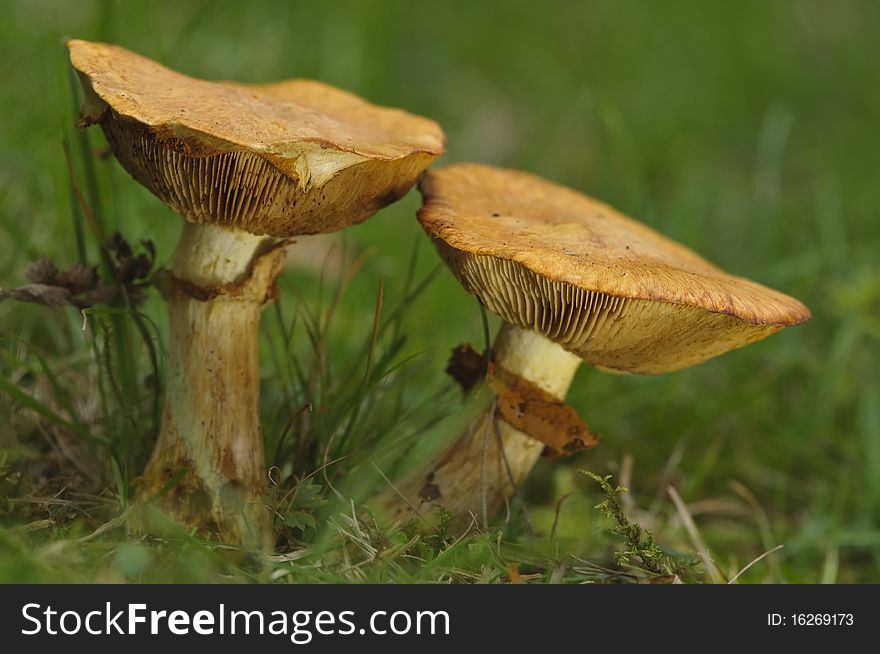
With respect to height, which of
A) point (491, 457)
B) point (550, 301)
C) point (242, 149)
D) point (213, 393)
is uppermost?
point (242, 149)

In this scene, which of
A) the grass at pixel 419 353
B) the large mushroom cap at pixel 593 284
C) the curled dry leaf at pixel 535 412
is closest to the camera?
the large mushroom cap at pixel 593 284

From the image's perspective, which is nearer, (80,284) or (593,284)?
(593,284)

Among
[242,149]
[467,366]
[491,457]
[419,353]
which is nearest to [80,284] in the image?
[242,149]

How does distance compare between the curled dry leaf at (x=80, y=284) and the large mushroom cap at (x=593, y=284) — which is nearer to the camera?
the large mushroom cap at (x=593, y=284)

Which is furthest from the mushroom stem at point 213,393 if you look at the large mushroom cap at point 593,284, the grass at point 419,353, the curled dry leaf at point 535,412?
the curled dry leaf at point 535,412

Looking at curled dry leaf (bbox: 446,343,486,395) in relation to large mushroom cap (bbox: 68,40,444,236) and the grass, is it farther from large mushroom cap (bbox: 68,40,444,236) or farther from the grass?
large mushroom cap (bbox: 68,40,444,236)

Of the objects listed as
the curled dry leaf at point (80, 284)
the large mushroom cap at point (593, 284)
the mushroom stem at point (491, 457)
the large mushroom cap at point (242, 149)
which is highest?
the large mushroom cap at point (242, 149)

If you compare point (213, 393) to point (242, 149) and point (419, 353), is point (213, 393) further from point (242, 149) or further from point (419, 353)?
point (242, 149)

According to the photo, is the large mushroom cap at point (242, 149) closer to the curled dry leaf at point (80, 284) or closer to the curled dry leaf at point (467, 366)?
the curled dry leaf at point (80, 284)
